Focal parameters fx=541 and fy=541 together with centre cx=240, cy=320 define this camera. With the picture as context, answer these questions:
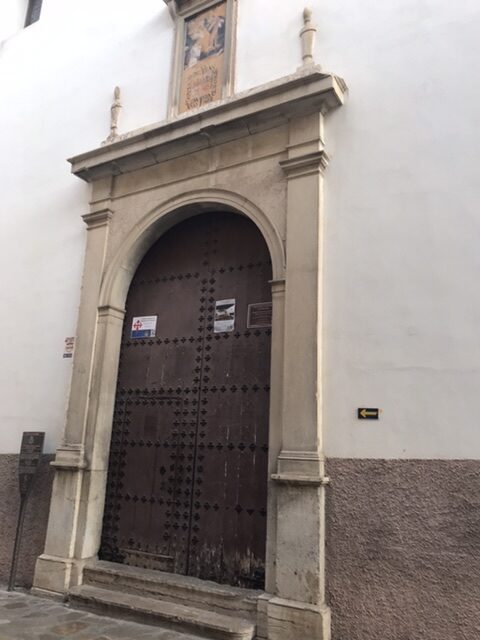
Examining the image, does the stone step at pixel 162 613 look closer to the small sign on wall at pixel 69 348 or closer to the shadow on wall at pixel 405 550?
the shadow on wall at pixel 405 550

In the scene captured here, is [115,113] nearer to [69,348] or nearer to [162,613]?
[69,348]

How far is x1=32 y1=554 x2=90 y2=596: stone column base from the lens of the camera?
443cm

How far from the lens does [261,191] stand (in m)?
4.46

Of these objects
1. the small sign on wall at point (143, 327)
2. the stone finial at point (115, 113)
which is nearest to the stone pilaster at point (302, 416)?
the small sign on wall at point (143, 327)

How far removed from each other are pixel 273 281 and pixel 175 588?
7.92 ft

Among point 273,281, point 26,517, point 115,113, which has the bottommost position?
point 26,517

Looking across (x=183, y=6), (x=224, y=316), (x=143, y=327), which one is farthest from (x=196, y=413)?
(x=183, y=6)

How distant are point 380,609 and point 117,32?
611 centimetres

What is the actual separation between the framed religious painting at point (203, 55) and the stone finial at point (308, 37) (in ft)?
2.44

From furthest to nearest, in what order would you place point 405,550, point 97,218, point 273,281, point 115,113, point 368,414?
point 115,113
point 97,218
point 273,281
point 368,414
point 405,550

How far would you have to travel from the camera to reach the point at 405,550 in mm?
3301

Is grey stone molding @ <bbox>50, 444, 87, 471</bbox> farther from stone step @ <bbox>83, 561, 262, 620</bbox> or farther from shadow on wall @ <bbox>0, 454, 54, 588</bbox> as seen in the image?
stone step @ <bbox>83, 561, 262, 620</bbox>

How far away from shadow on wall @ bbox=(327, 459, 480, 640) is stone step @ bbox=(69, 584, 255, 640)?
677 millimetres

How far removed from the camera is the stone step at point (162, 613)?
11.6ft
